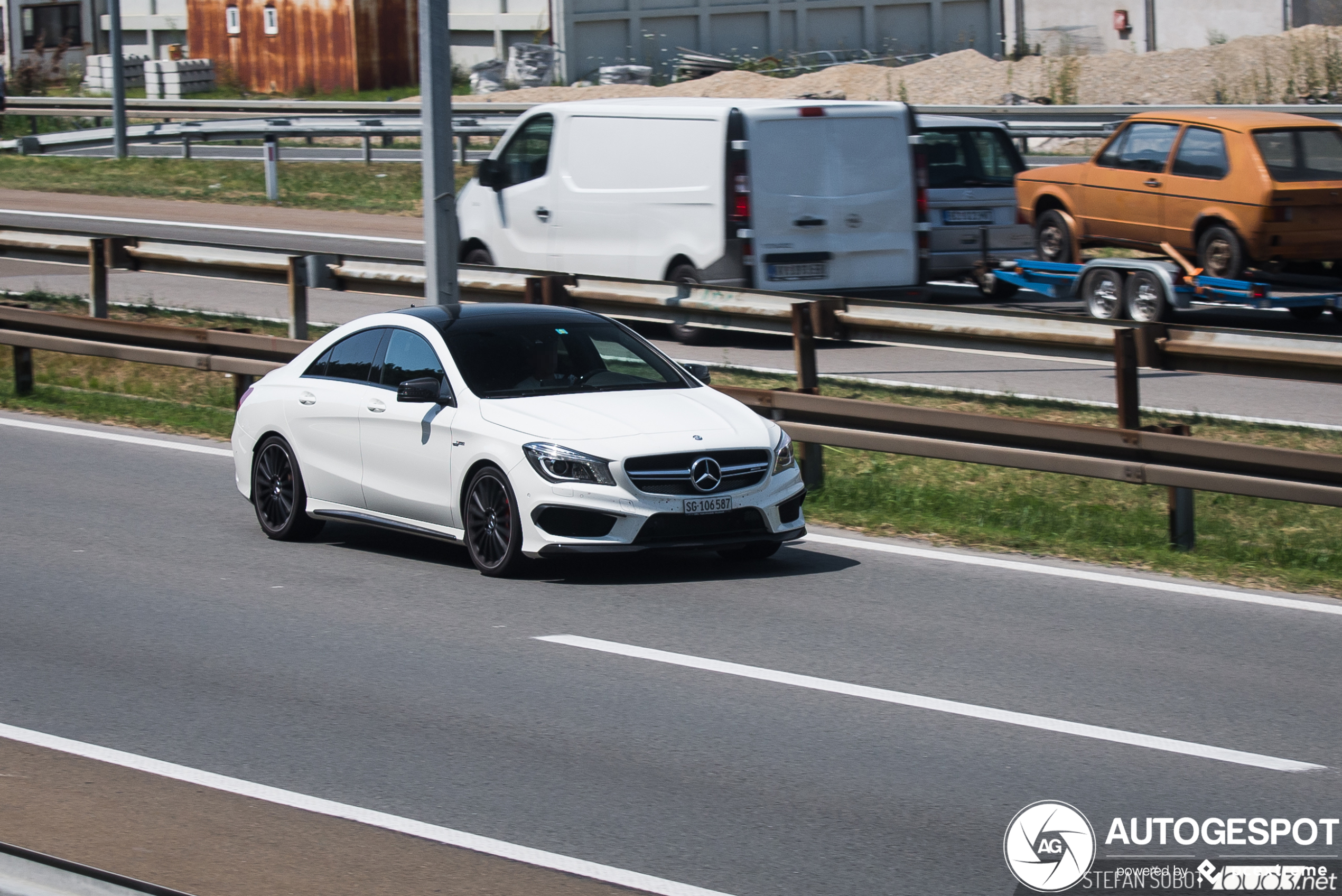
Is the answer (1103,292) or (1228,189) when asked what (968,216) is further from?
(1228,189)

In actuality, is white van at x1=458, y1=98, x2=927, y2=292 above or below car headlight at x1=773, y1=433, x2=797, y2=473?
above

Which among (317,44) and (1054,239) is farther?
(317,44)

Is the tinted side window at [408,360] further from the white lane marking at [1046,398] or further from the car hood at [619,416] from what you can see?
the white lane marking at [1046,398]

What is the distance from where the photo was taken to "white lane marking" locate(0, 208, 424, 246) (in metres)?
25.7

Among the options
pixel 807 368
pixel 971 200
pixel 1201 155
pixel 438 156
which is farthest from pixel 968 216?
pixel 807 368

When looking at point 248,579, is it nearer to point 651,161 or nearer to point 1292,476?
point 1292,476

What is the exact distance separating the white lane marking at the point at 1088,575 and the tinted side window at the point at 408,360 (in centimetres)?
240

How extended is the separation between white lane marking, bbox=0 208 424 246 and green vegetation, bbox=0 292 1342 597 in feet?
33.9

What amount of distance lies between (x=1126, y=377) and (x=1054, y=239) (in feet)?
31.5

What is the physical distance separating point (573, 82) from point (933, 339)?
43.5 meters

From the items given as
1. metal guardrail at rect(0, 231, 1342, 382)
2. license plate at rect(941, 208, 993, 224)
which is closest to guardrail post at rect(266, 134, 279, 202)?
metal guardrail at rect(0, 231, 1342, 382)

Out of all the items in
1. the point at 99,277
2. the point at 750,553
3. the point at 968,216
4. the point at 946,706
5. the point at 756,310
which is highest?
the point at 968,216

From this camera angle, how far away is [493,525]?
30.8ft

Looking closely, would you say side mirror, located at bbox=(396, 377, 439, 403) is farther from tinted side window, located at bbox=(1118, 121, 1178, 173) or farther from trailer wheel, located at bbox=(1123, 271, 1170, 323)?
tinted side window, located at bbox=(1118, 121, 1178, 173)
